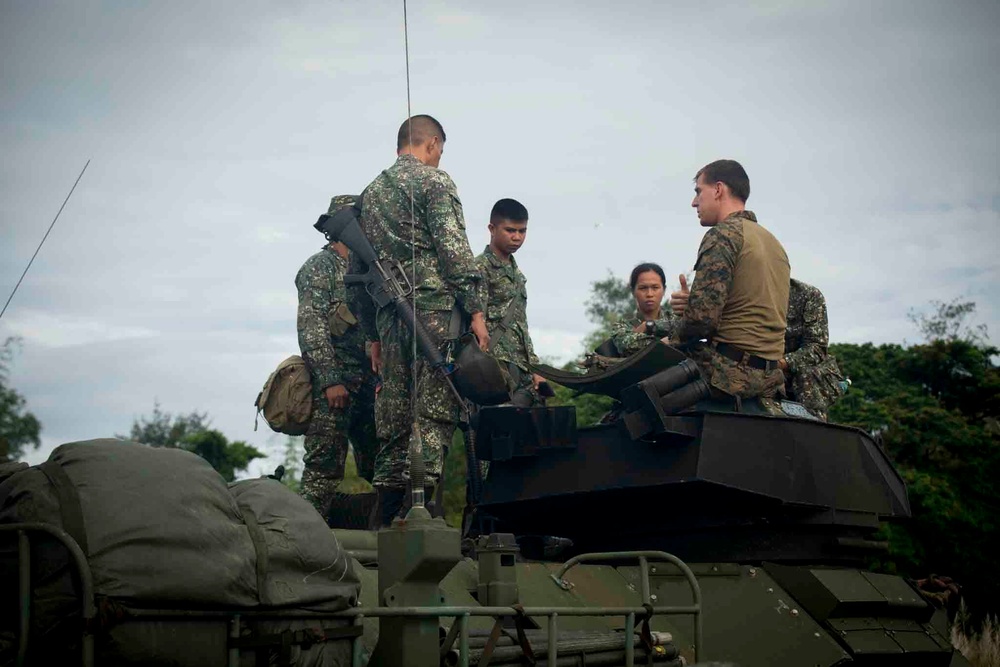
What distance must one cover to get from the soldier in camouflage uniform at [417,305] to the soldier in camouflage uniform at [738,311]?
1.10 meters

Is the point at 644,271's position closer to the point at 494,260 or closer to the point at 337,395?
the point at 494,260

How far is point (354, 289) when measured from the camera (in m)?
6.57

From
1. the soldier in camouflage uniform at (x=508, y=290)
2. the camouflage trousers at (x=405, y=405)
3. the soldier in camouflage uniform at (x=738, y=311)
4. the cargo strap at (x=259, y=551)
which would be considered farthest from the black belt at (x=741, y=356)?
the cargo strap at (x=259, y=551)

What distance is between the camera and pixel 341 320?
23.4 feet

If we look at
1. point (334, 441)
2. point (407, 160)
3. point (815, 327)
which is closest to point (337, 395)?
point (334, 441)

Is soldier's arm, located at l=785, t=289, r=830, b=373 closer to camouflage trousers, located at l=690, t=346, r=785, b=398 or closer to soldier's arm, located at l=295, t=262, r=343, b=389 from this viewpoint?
camouflage trousers, located at l=690, t=346, r=785, b=398

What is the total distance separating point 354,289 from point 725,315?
198cm

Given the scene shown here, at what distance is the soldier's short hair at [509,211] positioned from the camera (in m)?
8.16

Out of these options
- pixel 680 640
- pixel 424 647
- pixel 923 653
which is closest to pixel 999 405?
pixel 923 653

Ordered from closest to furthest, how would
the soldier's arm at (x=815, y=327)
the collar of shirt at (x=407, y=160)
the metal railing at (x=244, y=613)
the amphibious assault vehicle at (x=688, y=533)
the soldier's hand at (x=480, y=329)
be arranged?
the metal railing at (x=244, y=613) < the amphibious assault vehicle at (x=688, y=533) < the soldier's hand at (x=480, y=329) < the collar of shirt at (x=407, y=160) < the soldier's arm at (x=815, y=327)

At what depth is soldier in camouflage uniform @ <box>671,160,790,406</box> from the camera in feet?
19.2

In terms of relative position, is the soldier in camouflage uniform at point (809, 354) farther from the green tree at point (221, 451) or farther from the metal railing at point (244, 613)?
the green tree at point (221, 451)

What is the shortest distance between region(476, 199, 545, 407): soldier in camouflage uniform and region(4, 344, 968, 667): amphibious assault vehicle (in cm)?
128

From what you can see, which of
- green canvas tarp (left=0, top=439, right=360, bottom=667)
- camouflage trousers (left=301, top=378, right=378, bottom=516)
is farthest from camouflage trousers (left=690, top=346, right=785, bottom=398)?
green canvas tarp (left=0, top=439, right=360, bottom=667)
